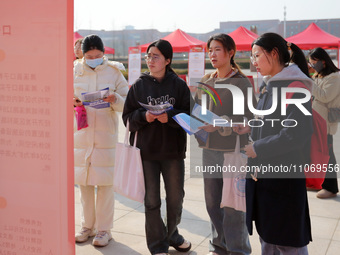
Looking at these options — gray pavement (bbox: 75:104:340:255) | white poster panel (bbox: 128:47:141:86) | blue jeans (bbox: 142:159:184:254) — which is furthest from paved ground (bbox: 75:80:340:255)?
white poster panel (bbox: 128:47:141:86)

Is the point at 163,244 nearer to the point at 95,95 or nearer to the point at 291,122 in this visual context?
the point at 95,95

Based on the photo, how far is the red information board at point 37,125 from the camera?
73.2 inches

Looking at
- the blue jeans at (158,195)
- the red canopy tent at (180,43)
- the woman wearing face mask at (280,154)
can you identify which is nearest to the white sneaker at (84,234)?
the blue jeans at (158,195)

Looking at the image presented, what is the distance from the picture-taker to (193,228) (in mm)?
4488

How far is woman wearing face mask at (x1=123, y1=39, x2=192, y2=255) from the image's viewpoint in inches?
139

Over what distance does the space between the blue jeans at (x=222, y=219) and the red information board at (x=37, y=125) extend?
67.3 inches

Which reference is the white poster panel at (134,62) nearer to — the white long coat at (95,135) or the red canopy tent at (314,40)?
the red canopy tent at (314,40)

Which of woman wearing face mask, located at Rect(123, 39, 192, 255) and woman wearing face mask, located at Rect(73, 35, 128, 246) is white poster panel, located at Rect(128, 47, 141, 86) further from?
woman wearing face mask, located at Rect(123, 39, 192, 255)

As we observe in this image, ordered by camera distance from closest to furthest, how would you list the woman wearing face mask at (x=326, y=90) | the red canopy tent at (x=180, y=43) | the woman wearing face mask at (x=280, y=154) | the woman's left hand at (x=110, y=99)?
the woman wearing face mask at (x=280, y=154) < the woman's left hand at (x=110, y=99) < the woman wearing face mask at (x=326, y=90) < the red canopy tent at (x=180, y=43)

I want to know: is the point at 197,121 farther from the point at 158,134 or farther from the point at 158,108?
the point at 158,134

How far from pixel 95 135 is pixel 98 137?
0.11ft

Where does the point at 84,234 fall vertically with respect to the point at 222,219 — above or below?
below

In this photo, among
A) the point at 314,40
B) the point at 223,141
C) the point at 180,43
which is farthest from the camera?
the point at 180,43

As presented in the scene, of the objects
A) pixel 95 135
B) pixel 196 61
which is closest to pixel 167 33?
pixel 196 61
